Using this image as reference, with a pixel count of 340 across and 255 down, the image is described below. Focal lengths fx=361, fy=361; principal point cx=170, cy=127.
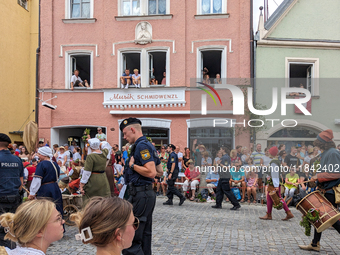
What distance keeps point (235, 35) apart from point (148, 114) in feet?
18.6

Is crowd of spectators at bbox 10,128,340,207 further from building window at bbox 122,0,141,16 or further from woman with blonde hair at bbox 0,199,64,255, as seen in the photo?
woman with blonde hair at bbox 0,199,64,255

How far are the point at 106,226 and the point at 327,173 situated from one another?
4.94 metres

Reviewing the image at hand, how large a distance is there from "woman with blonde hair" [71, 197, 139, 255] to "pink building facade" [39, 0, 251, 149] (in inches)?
594

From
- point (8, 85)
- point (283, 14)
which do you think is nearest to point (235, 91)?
point (283, 14)

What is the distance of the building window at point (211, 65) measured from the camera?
1748 centimetres

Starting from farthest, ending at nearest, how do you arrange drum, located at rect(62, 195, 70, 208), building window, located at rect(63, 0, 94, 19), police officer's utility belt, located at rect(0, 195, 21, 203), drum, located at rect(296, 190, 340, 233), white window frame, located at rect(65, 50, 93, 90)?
building window, located at rect(63, 0, 94, 19), white window frame, located at rect(65, 50, 93, 90), drum, located at rect(62, 195, 70, 208), drum, located at rect(296, 190, 340, 233), police officer's utility belt, located at rect(0, 195, 21, 203)

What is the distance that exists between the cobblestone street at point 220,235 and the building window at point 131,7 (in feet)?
37.5

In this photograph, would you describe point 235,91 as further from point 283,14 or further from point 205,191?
point 205,191

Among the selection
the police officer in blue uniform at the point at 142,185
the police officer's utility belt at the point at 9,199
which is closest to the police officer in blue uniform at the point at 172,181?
the police officer's utility belt at the point at 9,199

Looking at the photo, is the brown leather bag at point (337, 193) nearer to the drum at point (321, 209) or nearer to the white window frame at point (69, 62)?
the drum at point (321, 209)

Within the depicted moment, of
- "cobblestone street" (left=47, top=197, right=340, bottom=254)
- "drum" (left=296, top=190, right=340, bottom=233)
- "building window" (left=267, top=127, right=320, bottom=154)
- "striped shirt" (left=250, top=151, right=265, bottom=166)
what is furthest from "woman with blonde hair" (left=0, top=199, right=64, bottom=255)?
"building window" (left=267, top=127, right=320, bottom=154)

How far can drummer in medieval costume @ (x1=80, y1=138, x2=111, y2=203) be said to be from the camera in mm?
7105

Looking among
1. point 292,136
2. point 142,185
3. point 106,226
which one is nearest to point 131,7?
point 292,136

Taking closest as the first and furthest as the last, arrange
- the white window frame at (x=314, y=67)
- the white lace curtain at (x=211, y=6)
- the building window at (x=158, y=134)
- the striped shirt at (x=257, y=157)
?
1. the striped shirt at (x=257, y=157)
2. the white window frame at (x=314, y=67)
3. the white lace curtain at (x=211, y=6)
4. the building window at (x=158, y=134)
